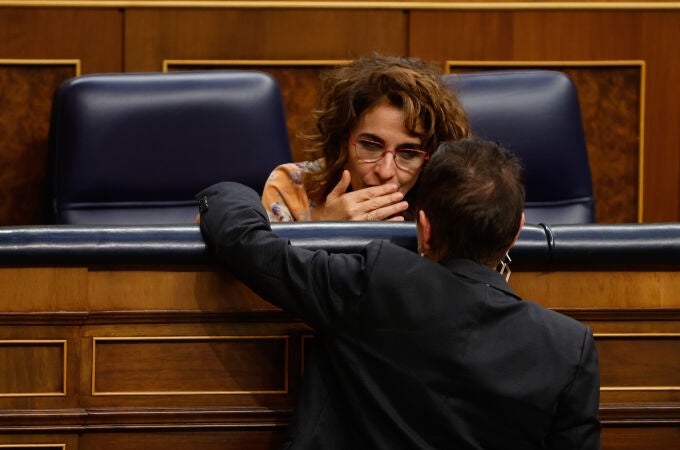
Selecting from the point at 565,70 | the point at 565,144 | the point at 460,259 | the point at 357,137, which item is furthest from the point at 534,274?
the point at 565,70

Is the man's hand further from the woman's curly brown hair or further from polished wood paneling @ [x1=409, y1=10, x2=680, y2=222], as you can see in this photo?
polished wood paneling @ [x1=409, y1=10, x2=680, y2=222]

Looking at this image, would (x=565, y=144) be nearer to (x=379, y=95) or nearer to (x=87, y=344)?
(x=379, y=95)

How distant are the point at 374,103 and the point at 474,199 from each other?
21.4 inches

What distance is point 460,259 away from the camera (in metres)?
0.91

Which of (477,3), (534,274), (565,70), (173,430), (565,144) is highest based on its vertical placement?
(477,3)

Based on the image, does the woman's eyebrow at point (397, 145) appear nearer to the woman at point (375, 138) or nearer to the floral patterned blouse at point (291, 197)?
the woman at point (375, 138)

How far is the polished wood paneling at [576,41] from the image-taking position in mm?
2098

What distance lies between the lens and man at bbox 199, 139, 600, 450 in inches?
34.8

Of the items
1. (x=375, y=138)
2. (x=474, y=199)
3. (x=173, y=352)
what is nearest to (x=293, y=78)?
(x=375, y=138)

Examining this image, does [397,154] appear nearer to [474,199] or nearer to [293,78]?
[474,199]

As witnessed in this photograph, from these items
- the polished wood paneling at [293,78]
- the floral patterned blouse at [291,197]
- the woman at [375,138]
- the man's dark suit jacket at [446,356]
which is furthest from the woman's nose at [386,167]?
the polished wood paneling at [293,78]

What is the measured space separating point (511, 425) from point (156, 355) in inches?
16.1

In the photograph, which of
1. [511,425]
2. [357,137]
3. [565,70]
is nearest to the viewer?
[511,425]

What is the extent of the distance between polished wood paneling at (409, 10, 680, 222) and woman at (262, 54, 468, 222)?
0.63 metres
